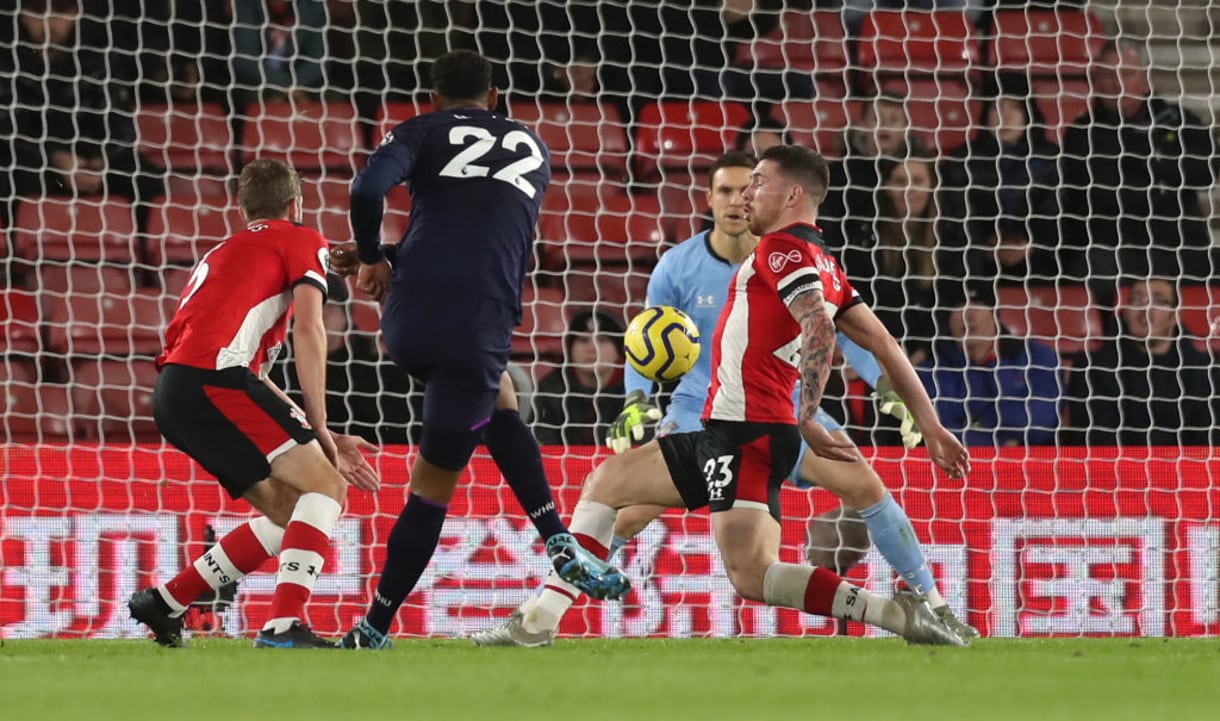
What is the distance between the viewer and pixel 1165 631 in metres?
7.54

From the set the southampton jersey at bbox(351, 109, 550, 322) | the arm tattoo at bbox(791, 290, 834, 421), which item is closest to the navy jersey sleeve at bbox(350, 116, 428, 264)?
the southampton jersey at bbox(351, 109, 550, 322)

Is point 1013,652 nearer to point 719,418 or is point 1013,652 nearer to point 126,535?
point 719,418

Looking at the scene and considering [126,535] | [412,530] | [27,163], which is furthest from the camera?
[27,163]

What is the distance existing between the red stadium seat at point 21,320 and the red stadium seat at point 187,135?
1.05m

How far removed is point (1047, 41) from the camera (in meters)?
10.9

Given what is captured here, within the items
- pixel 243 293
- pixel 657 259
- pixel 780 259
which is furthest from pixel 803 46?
pixel 243 293

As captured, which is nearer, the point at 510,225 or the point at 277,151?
the point at 510,225

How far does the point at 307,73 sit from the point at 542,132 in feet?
4.48

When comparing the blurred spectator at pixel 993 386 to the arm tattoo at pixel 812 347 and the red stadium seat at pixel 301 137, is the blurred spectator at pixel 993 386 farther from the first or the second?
the arm tattoo at pixel 812 347

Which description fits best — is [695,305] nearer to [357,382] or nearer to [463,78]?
[463,78]

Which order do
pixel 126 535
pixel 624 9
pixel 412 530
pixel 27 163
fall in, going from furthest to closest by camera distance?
pixel 624 9
pixel 27 163
pixel 126 535
pixel 412 530

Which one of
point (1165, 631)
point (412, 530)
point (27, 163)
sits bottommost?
point (1165, 631)

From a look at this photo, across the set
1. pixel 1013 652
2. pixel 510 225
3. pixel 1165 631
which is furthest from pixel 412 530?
pixel 1165 631

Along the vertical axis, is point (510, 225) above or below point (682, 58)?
below
